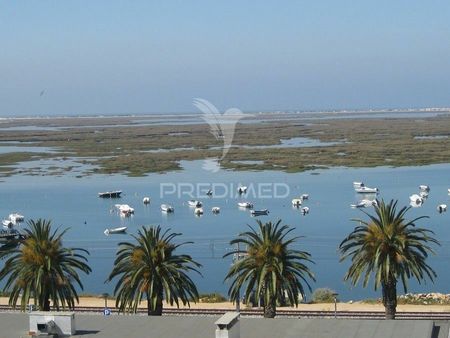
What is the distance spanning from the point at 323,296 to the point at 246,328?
21.6 metres

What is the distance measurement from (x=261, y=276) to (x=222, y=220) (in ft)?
157

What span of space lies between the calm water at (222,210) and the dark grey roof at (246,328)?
2242 cm

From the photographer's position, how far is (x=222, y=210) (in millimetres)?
88875

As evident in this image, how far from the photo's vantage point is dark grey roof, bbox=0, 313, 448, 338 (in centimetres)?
2606

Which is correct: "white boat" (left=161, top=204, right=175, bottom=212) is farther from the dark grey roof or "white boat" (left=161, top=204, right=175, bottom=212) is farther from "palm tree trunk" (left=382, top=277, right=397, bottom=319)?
the dark grey roof

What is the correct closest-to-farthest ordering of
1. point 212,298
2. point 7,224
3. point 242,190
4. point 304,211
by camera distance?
point 212,298 < point 7,224 < point 304,211 < point 242,190

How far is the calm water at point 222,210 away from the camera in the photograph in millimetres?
58125

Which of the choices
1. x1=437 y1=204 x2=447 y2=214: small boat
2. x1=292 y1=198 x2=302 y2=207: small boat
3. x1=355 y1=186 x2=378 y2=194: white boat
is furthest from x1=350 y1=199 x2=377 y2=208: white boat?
x1=355 y1=186 x2=378 y2=194: white boat

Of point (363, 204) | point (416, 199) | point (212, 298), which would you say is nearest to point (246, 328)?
point (212, 298)

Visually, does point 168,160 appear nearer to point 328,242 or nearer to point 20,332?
point 328,242

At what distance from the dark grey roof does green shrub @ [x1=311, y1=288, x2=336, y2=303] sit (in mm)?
19592

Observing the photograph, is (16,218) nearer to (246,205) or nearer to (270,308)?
(246,205)

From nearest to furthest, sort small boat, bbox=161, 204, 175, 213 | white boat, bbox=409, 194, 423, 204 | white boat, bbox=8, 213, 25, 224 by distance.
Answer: white boat, bbox=8, 213, 25, 224, small boat, bbox=161, 204, 175, 213, white boat, bbox=409, 194, 423, 204

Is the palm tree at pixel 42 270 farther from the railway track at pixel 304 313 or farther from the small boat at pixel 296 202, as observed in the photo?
the small boat at pixel 296 202
